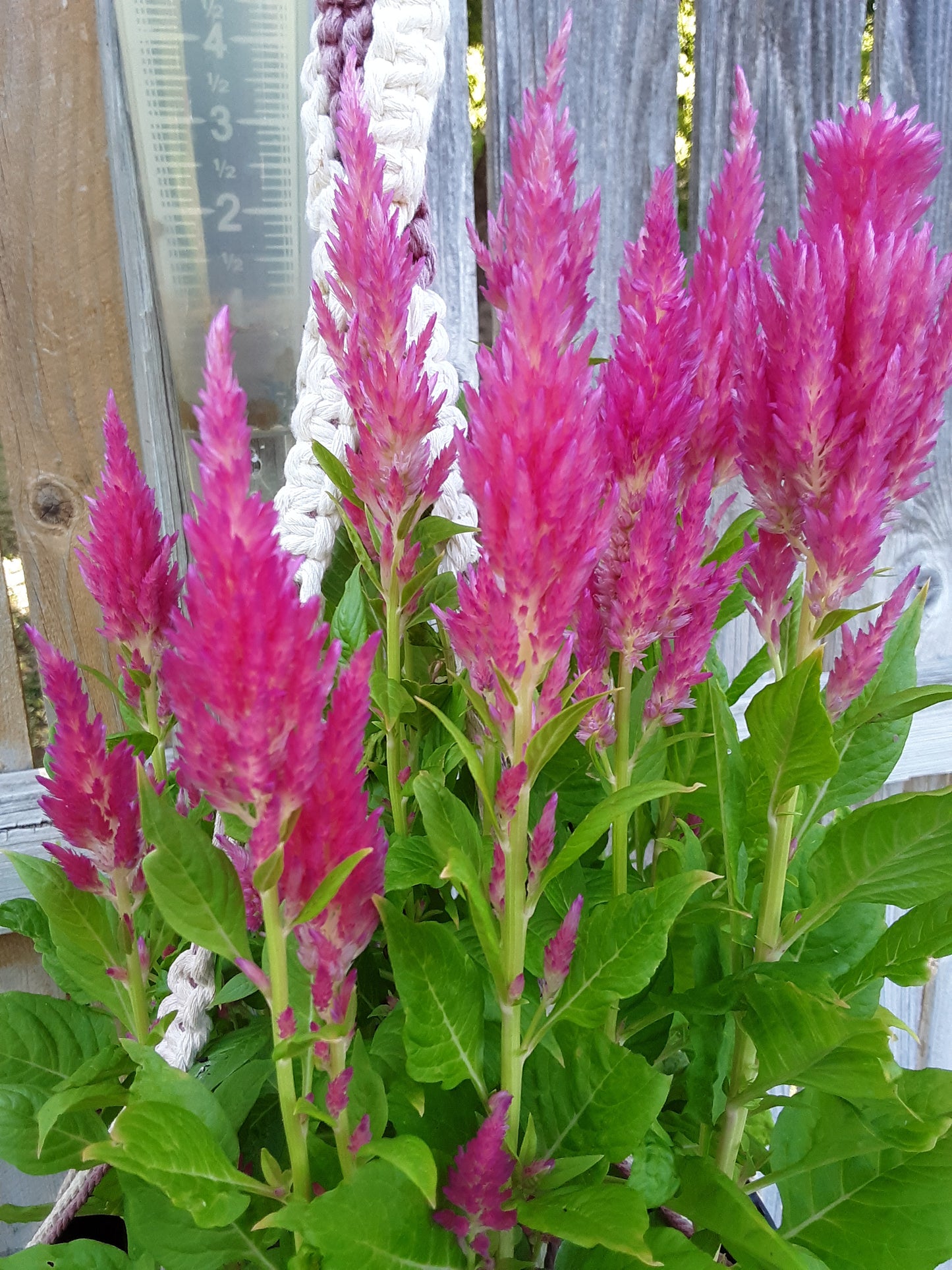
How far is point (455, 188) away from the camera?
38.7 inches

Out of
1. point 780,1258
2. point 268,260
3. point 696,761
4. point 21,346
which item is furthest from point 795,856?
point 21,346

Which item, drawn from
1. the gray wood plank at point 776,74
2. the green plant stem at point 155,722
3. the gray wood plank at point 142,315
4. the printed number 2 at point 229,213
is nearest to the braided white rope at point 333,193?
the green plant stem at point 155,722

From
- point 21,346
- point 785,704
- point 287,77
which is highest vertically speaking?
point 287,77

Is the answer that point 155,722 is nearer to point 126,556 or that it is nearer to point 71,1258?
point 126,556

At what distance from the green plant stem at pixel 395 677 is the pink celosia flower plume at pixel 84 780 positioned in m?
0.14

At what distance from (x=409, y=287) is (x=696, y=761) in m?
0.35

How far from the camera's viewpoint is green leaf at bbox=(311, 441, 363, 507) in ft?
1.60

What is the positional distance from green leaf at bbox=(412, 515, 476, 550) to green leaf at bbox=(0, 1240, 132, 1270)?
403 mm

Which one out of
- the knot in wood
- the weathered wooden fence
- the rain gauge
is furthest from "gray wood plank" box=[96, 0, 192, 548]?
the rain gauge

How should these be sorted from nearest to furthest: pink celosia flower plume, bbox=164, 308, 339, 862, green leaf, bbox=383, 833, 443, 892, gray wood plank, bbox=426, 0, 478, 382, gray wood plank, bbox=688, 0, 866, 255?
pink celosia flower plume, bbox=164, 308, 339, 862 → green leaf, bbox=383, 833, 443, 892 → gray wood plank, bbox=426, 0, 478, 382 → gray wood plank, bbox=688, 0, 866, 255

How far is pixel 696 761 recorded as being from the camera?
1.90 ft

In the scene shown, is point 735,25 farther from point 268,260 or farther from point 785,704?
point 785,704

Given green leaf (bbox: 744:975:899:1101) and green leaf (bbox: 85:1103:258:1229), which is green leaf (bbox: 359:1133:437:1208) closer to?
green leaf (bbox: 85:1103:258:1229)

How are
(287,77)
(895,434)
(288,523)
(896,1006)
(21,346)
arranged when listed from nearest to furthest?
(895,434)
(288,523)
(287,77)
(21,346)
(896,1006)
